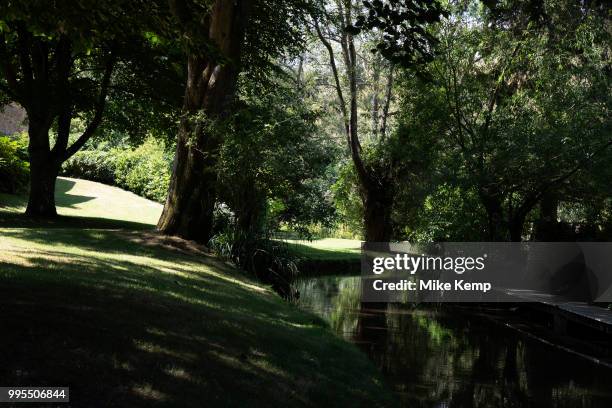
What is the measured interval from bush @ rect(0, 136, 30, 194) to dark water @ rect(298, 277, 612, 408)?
44.9 feet

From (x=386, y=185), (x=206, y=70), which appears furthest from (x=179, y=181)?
(x=386, y=185)

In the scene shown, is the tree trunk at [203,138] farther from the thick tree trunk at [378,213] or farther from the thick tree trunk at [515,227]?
the thick tree trunk at [378,213]

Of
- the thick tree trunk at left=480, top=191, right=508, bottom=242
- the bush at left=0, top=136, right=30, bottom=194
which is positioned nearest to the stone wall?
the bush at left=0, top=136, right=30, bottom=194

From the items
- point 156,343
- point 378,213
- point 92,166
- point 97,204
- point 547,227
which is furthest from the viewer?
point 92,166

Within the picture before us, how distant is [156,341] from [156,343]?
2.5 inches

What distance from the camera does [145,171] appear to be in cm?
3353

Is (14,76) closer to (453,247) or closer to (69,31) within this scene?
(69,31)

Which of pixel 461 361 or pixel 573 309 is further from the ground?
pixel 573 309

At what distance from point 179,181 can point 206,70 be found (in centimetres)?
292

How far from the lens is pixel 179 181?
15.9m

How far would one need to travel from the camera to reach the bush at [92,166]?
3562cm

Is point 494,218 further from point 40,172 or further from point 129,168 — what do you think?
point 129,168

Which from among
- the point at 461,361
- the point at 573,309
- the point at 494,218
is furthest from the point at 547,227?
the point at 461,361

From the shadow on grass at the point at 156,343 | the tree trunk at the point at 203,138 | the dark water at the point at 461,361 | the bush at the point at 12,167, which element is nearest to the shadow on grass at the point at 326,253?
the dark water at the point at 461,361
